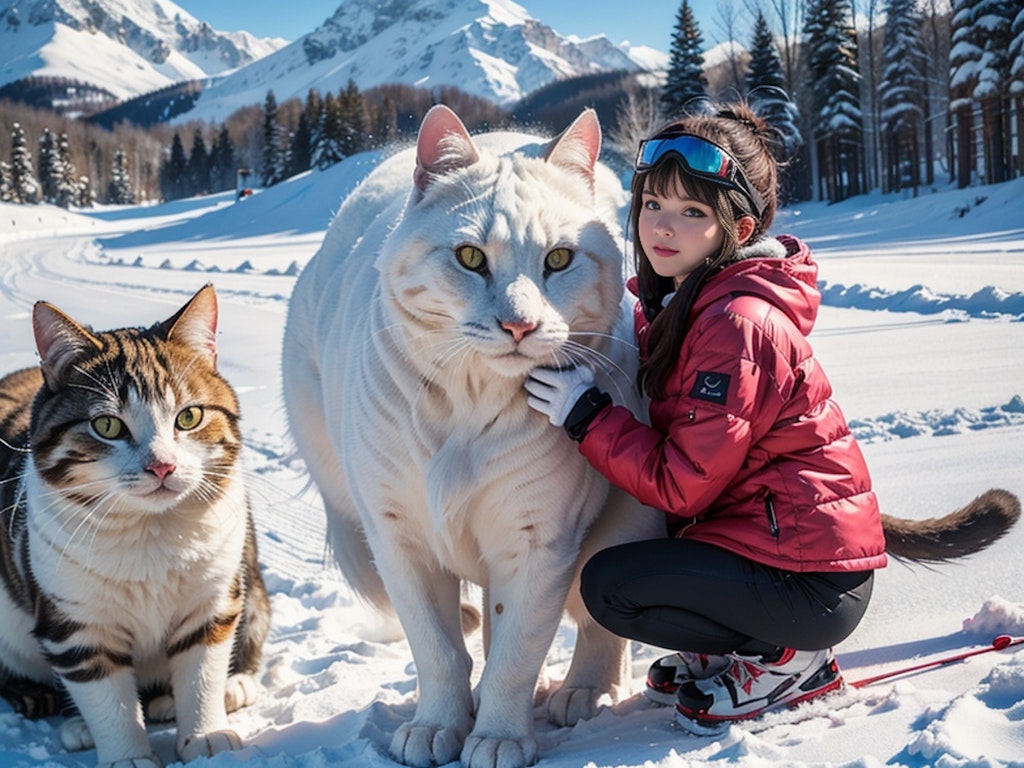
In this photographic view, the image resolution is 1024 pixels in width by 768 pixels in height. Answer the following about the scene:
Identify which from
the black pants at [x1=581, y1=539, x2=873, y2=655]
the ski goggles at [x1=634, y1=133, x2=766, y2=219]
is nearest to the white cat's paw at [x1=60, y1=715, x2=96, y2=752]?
the black pants at [x1=581, y1=539, x2=873, y2=655]

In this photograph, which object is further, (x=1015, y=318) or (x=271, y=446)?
(x=1015, y=318)

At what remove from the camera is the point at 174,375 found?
233cm

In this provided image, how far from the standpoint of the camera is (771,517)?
203 cm

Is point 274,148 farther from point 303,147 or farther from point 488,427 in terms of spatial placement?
point 488,427

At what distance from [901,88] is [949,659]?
3113 cm

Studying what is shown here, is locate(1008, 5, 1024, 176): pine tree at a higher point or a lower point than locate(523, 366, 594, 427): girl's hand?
higher

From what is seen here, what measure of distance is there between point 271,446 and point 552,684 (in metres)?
3.23

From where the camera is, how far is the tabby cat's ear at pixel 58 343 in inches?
88.2

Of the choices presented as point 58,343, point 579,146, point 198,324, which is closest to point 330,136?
point 198,324

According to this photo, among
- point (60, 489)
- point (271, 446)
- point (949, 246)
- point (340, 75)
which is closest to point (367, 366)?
point (60, 489)

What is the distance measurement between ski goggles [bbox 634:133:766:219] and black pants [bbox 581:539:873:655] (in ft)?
2.94

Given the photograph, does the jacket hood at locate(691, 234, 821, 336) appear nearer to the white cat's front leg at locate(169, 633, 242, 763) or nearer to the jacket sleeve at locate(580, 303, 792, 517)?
the jacket sleeve at locate(580, 303, 792, 517)

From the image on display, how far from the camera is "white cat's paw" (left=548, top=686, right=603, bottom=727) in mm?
2326

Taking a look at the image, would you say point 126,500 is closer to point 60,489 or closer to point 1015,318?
point 60,489
